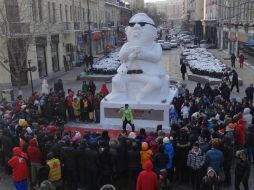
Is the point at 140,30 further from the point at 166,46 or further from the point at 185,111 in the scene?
the point at 166,46

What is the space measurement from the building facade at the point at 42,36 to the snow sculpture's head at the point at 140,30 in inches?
314

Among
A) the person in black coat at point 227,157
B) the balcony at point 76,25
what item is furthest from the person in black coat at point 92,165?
the balcony at point 76,25

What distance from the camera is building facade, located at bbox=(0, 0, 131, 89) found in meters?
21.6

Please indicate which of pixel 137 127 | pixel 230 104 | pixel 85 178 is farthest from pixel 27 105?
pixel 230 104

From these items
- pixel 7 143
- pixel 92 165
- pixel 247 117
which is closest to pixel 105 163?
pixel 92 165

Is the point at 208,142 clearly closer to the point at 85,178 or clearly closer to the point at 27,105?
the point at 85,178

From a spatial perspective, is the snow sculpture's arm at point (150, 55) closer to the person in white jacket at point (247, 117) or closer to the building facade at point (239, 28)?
the person in white jacket at point (247, 117)

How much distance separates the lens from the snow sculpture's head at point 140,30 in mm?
13695

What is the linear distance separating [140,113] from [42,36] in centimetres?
1700

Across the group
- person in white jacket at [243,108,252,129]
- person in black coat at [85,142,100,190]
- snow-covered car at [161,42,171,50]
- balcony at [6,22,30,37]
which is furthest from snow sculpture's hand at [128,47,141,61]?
snow-covered car at [161,42,171,50]

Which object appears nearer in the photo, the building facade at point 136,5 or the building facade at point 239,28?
the building facade at point 239,28

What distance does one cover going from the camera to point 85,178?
28.3 ft

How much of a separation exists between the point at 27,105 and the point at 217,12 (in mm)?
43327

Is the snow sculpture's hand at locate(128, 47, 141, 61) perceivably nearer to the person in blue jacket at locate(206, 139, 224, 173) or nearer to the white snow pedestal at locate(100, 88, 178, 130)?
the white snow pedestal at locate(100, 88, 178, 130)
